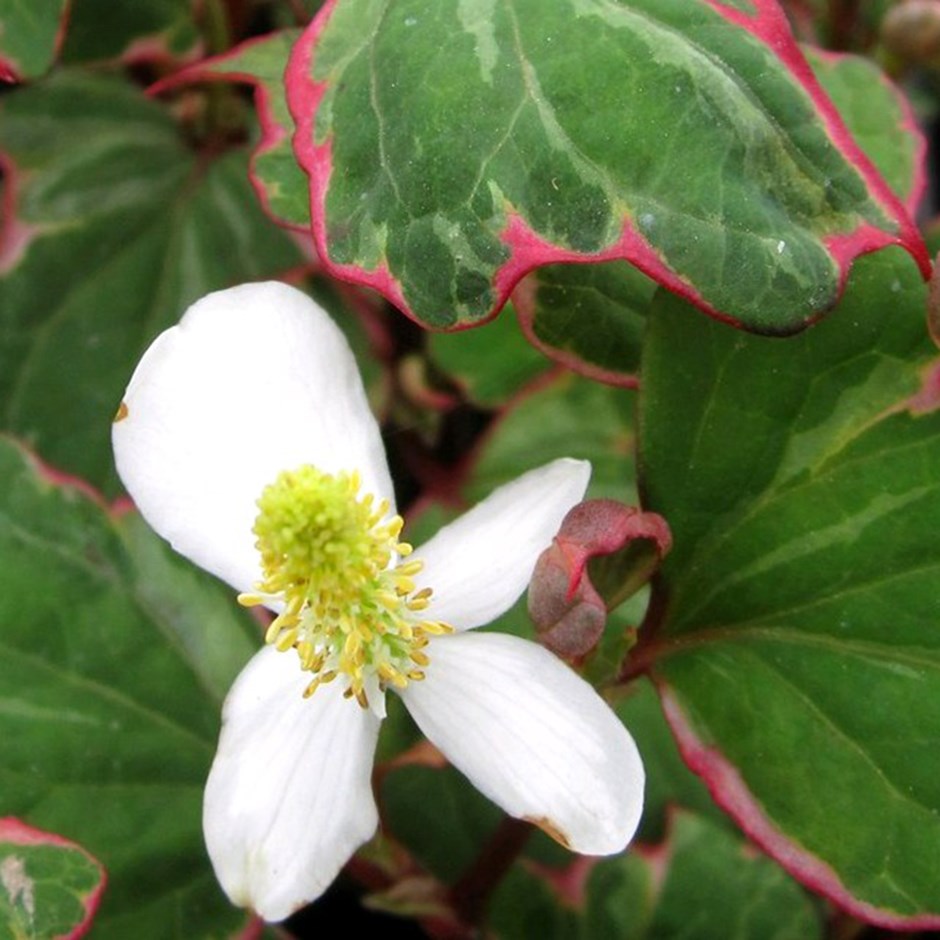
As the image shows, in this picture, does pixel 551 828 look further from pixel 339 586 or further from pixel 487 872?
Answer: pixel 487 872

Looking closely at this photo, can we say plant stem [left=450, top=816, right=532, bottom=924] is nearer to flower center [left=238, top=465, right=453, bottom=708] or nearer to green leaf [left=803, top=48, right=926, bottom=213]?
flower center [left=238, top=465, right=453, bottom=708]

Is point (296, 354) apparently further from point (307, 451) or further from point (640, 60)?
point (640, 60)

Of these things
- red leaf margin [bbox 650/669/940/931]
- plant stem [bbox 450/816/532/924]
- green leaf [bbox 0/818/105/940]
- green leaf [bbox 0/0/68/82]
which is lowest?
plant stem [bbox 450/816/532/924]

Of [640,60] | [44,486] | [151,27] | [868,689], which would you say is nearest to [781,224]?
[640,60]

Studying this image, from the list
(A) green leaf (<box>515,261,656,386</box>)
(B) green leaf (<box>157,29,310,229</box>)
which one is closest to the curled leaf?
(A) green leaf (<box>515,261,656,386</box>)

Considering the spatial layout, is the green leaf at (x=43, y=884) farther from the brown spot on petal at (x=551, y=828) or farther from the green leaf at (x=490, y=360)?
the green leaf at (x=490, y=360)

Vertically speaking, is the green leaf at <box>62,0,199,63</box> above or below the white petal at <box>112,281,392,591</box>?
below

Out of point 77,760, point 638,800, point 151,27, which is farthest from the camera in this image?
point 151,27
